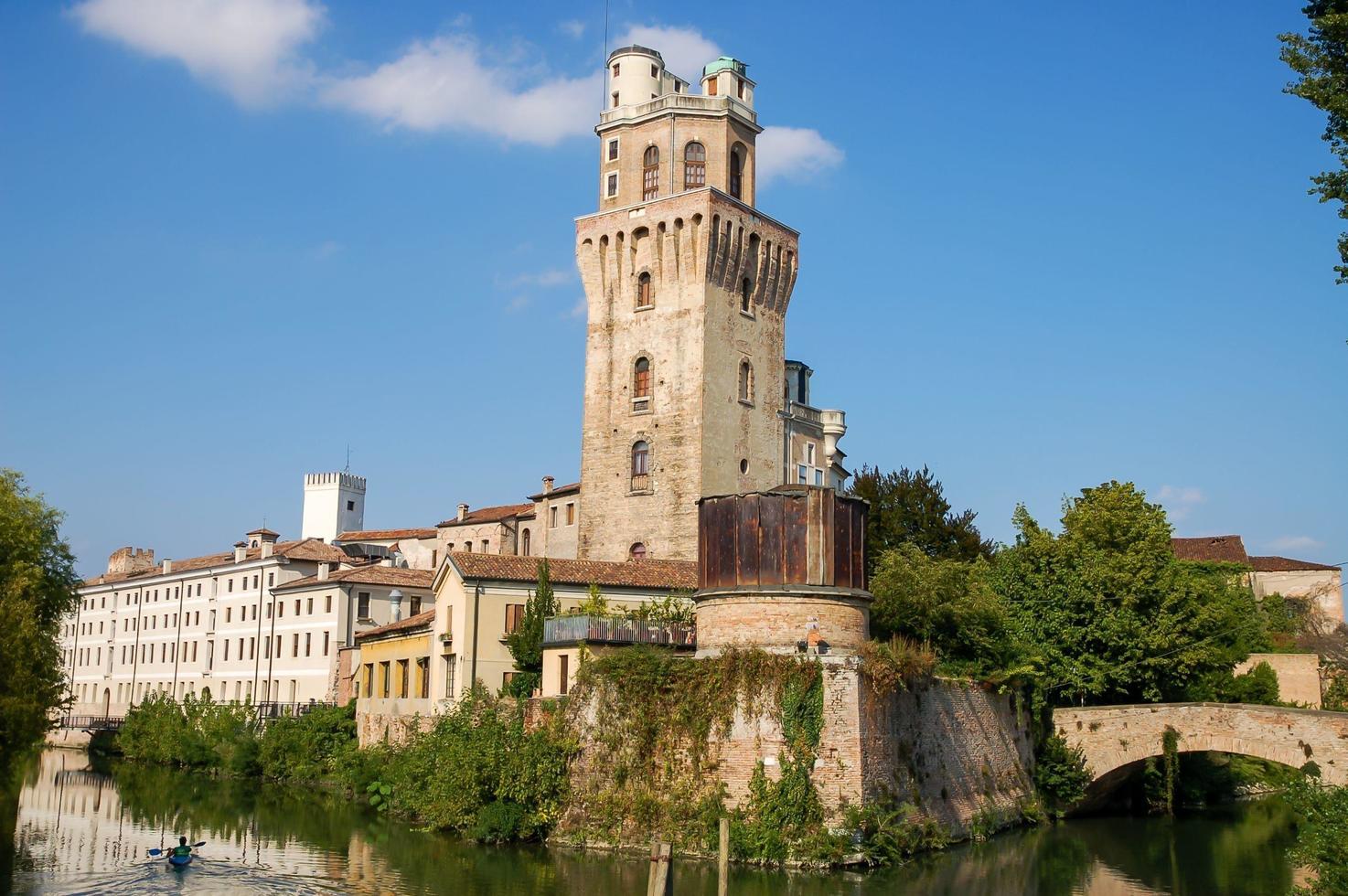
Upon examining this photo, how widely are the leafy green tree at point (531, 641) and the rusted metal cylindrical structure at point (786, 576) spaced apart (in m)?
7.69

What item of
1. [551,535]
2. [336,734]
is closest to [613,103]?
[551,535]

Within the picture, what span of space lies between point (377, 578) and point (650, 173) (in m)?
21.3

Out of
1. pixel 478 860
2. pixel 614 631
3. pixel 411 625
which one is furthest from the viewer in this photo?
pixel 411 625

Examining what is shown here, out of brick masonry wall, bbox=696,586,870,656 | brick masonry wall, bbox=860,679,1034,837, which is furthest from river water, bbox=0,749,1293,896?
brick masonry wall, bbox=696,586,870,656

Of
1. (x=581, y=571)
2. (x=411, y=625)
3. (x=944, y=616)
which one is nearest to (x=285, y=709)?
(x=411, y=625)

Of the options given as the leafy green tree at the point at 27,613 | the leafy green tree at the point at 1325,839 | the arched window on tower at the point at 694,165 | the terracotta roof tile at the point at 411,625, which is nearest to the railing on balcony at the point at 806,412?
the arched window on tower at the point at 694,165

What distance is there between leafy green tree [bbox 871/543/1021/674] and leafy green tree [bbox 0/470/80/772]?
2245 centimetres

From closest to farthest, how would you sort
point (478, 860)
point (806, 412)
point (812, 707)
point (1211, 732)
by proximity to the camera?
point (812, 707), point (478, 860), point (1211, 732), point (806, 412)

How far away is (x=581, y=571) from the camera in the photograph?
4216 cm

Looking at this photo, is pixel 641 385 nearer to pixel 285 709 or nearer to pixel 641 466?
pixel 641 466

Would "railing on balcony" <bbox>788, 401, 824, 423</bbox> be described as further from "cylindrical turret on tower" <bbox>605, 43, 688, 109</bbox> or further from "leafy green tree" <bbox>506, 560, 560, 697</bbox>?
"leafy green tree" <bbox>506, 560, 560, 697</bbox>

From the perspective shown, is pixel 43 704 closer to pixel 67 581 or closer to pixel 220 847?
pixel 220 847

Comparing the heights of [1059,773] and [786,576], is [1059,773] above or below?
below

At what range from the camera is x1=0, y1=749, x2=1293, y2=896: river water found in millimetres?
26766
